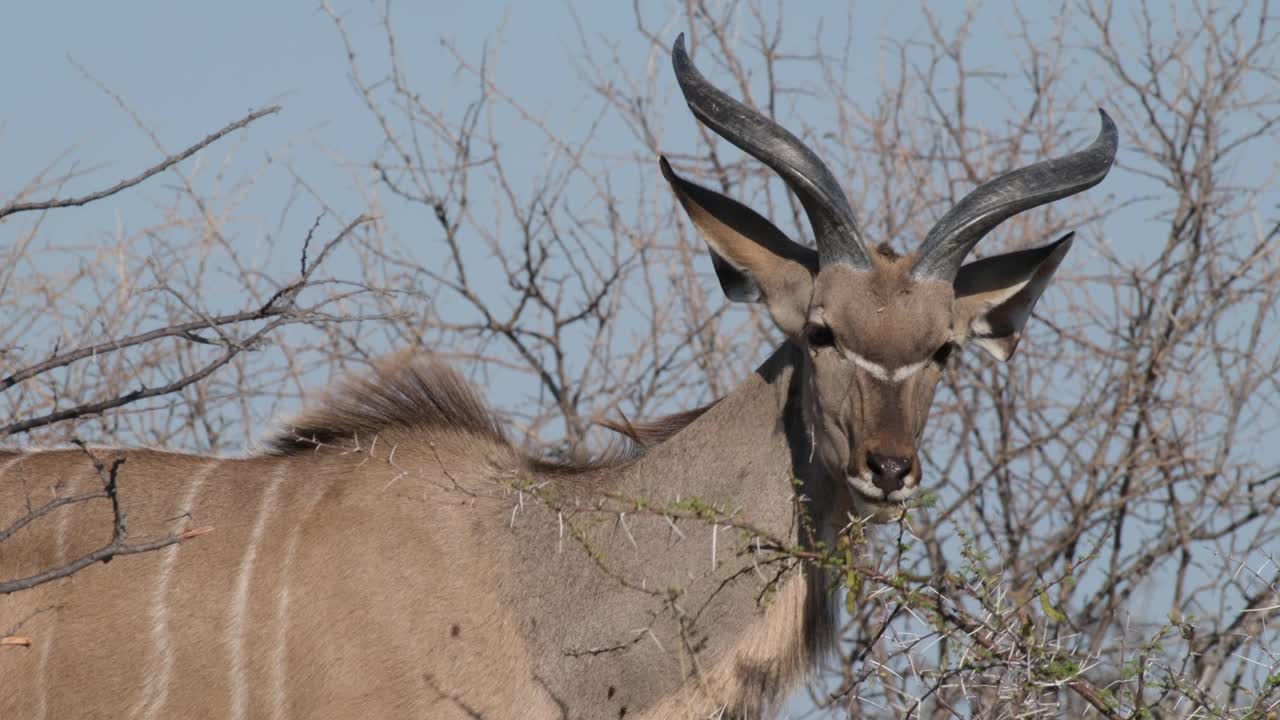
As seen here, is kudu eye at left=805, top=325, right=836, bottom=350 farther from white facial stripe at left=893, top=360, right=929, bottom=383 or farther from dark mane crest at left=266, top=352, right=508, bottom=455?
dark mane crest at left=266, top=352, right=508, bottom=455

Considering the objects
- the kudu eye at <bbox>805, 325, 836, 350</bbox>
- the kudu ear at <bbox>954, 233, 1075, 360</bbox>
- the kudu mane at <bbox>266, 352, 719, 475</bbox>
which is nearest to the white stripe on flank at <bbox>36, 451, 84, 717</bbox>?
the kudu mane at <bbox>266, 352, 719, 475</bbox>

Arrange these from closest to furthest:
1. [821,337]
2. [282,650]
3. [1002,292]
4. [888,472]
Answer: [888,472], [282,650], [821,337], [1002,292]

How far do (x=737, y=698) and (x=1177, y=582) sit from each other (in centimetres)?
227

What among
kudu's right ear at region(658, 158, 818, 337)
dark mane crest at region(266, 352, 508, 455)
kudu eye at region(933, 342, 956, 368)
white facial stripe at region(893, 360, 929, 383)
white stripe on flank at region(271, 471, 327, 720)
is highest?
kudu's right ear at region(658, 158, 818, 337)

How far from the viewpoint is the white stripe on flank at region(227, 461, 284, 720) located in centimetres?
345

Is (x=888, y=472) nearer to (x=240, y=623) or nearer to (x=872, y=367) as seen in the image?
(x=872, y=367)

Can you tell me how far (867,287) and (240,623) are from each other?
4.57ft

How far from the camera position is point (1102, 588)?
5336 millimetres

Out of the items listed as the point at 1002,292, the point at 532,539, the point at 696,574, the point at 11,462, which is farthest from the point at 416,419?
the point at 1002,292

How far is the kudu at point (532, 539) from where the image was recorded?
11.3 feet

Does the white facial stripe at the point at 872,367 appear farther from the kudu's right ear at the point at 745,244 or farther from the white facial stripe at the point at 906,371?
the kudu's right ear at the point at 745,244

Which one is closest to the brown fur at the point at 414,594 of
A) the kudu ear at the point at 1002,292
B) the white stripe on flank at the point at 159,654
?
the white stripe on flank at the point at 159,654

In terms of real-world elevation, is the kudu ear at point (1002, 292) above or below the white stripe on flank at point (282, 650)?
above

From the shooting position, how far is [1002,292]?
12.9 ft
